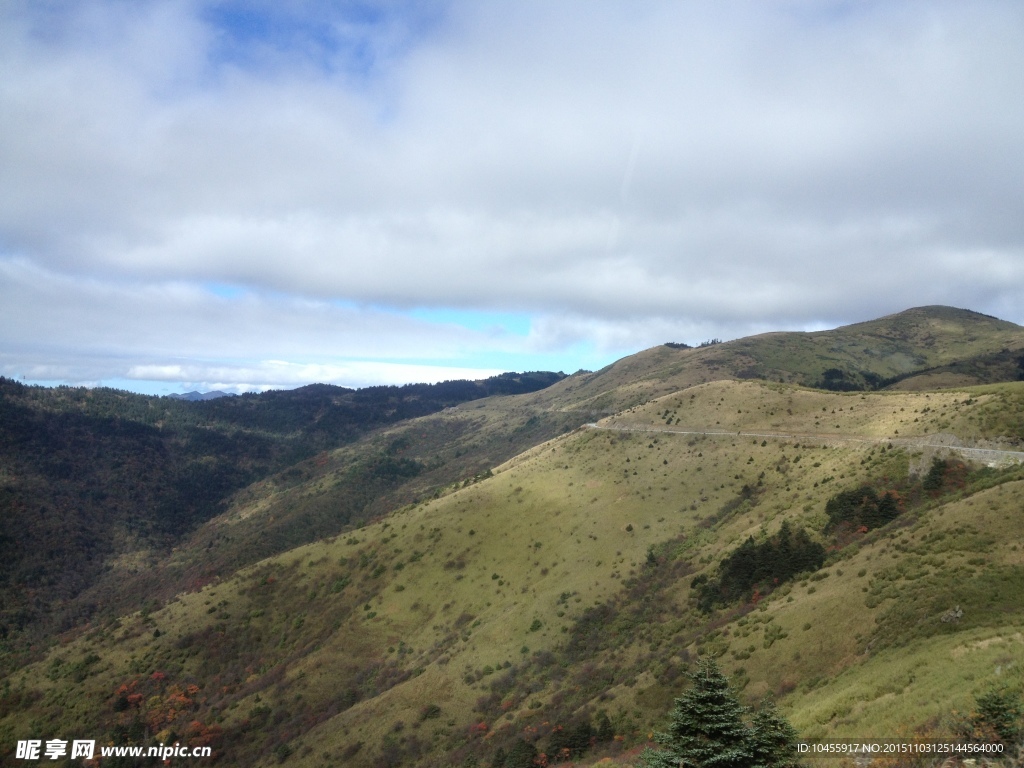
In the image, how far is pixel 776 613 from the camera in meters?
31.4

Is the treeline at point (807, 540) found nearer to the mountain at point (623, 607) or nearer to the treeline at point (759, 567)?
the treeline at point (759, 567)

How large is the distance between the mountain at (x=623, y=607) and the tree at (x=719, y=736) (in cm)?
219

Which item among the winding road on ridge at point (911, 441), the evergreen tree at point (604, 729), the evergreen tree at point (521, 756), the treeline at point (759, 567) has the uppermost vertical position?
the winding road on ridge at point (911, 441)

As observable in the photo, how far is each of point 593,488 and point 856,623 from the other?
139ft

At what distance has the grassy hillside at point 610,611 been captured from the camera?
24.5m

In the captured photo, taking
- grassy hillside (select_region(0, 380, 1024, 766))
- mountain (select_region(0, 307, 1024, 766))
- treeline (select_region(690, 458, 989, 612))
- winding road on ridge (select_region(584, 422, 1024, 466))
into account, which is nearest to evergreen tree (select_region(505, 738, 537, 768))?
mountain (select_region(0, 307, 1024, 766))

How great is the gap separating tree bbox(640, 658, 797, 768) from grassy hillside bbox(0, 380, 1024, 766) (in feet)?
12.0

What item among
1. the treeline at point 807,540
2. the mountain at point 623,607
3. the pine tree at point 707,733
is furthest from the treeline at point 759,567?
the pine tree at point 707,733

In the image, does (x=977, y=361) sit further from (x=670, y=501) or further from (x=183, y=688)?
(x=183, y=688)

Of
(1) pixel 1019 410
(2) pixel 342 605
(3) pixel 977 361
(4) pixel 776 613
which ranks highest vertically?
(3) pixel 977 361

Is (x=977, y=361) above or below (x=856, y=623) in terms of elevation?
above

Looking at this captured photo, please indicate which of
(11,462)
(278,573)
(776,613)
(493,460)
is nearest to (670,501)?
(776,613)

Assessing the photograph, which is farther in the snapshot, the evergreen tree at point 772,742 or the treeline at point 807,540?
the treeline at point 807,540

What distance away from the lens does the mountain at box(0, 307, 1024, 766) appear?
2434 centimetres
